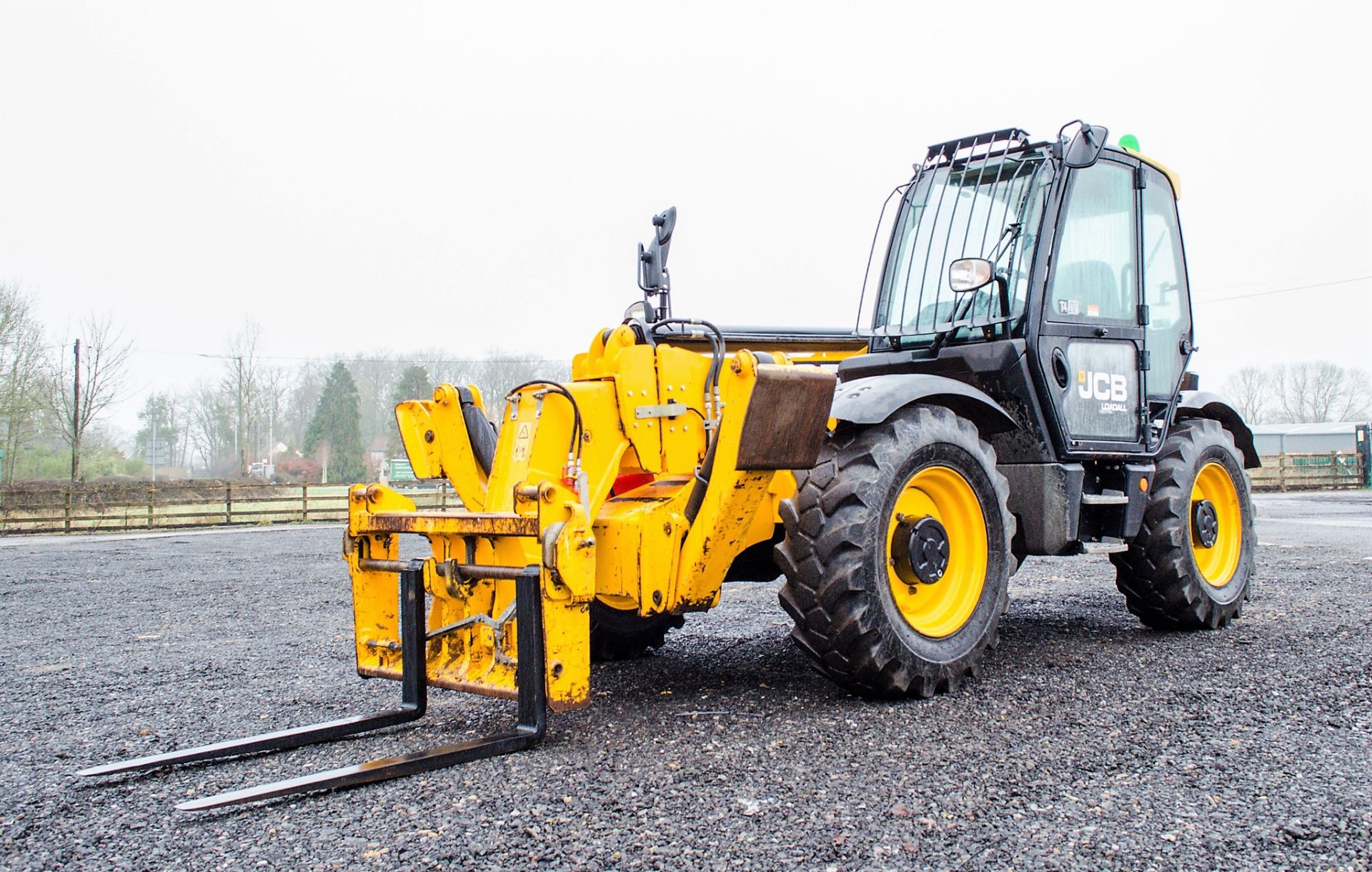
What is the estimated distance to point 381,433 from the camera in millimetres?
71000

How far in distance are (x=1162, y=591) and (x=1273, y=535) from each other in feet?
32.6

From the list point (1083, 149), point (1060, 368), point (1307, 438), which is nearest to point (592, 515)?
point (1060, 368)

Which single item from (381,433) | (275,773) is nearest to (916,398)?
(275,773)

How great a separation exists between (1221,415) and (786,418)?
4305 mm

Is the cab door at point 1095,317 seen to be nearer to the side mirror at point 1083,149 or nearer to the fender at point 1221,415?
the side mirror at point 1083,149

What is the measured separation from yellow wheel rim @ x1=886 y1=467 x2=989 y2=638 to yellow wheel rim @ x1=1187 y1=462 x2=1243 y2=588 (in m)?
2.42

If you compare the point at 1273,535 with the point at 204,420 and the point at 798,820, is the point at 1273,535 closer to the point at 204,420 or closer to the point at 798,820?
the point at 798,820

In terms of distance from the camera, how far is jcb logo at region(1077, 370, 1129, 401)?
5.75 metres

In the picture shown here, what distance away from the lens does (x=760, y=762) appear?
3504 millimetres

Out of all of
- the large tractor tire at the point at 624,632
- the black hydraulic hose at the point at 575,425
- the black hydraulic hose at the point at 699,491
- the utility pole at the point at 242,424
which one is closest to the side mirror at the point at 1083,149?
the black hydraulic hose at the point at 699,491

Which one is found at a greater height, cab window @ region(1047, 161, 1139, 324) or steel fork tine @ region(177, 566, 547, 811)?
cab window @ region(1047, 161, 1139, 324)

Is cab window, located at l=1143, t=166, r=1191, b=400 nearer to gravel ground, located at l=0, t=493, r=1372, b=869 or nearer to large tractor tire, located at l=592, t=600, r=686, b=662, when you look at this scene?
gravel ground, located at l=0, t=493, r=1372, b=869

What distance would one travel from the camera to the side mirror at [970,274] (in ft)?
16.4

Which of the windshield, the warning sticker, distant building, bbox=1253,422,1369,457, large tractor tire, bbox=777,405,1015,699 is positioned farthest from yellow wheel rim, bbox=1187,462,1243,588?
distant building, bbox=1253,422,1369,457
